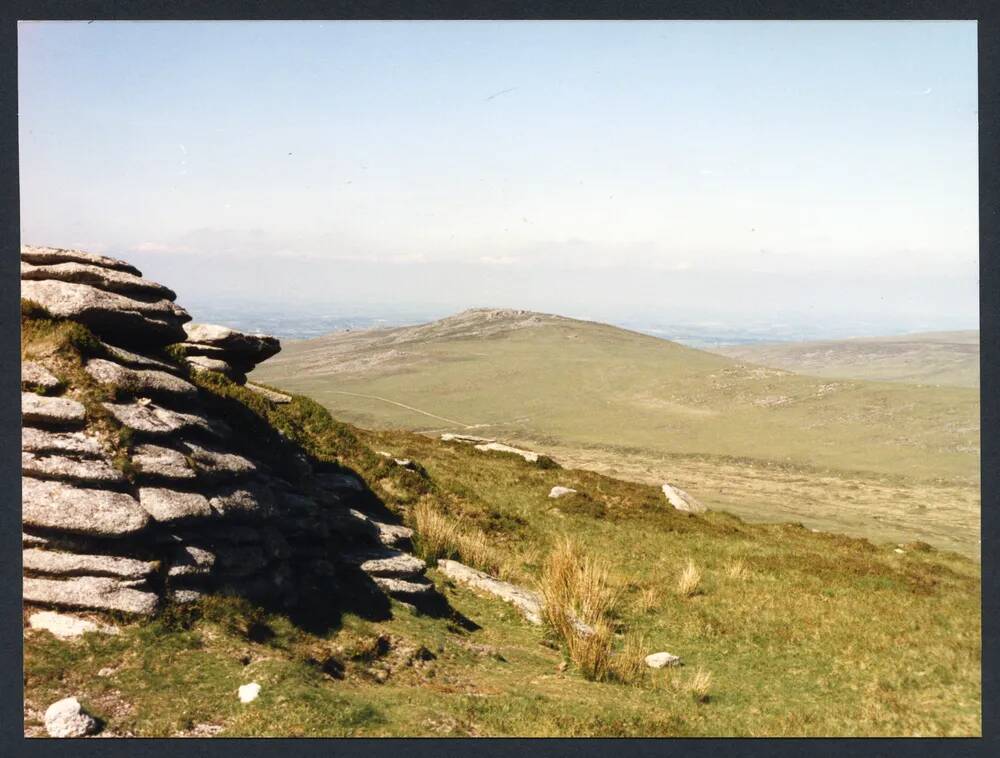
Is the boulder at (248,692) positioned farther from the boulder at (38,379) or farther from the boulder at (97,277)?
the boulder at (97,277)

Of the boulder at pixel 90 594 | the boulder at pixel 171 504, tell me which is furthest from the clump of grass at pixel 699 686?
the boulder at pixel 90 594

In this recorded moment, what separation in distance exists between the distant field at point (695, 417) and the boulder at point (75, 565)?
27.8m

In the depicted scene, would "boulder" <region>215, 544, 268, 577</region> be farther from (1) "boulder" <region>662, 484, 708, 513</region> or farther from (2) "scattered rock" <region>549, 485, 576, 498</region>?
(1) "boulder" <region>662, 484, 708, 513</region>

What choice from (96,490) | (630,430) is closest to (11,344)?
(96,490)

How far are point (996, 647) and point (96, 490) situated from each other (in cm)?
1480

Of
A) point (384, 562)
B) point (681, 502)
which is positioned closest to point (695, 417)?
point (681, 502)

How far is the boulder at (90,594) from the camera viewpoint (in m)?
8.55

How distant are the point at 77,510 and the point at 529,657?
7.39 meters

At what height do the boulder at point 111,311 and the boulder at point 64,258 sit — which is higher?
the boulder at point 64,258

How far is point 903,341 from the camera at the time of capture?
19875cm

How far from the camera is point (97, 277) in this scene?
11055 mm

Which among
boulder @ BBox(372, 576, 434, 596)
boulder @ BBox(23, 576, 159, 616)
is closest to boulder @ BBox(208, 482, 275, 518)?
boulder @ BBox(23, 576, 159, 616)

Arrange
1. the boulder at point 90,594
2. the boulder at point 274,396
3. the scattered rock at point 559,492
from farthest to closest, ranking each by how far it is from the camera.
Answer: the scattered rock at point 559,492
the boulder at point 274,396
the boulder at point 90,594

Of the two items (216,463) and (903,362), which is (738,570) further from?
(903,362)
